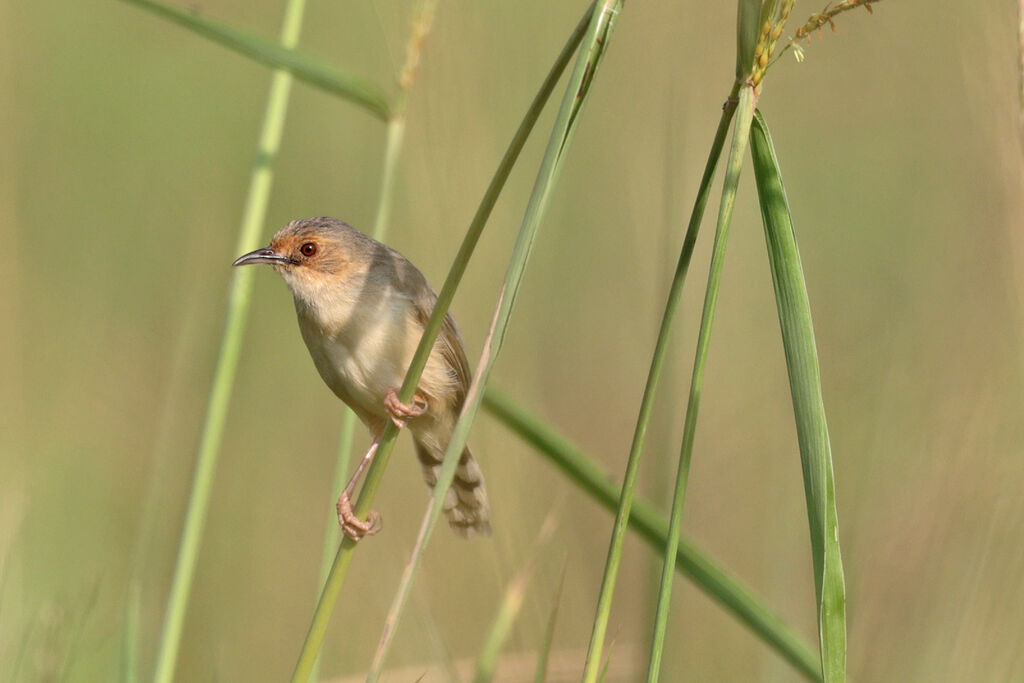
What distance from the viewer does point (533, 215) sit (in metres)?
1.51

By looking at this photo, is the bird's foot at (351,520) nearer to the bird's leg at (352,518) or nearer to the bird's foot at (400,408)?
the bird's leg at (352,518)

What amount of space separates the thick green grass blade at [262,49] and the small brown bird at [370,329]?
775mm

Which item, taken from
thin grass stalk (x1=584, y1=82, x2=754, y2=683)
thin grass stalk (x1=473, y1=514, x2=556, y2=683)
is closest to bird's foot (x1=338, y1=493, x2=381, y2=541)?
thin grass stalk (x1=473, y1=514, x2=556, y2=683)

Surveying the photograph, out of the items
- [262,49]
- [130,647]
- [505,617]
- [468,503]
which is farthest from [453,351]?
[130,647]

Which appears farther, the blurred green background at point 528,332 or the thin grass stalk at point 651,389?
the blurred green background at point 528,332

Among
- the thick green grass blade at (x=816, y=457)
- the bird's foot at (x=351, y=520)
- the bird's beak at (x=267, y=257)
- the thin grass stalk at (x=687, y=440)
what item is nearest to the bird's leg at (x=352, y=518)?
the bird's foot at (x=351, y=520)

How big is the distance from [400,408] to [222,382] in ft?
1.42

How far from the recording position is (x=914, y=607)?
300 cm

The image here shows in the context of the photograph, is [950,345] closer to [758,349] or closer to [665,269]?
[758,349]

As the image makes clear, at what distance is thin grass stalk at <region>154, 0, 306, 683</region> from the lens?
2201 mm

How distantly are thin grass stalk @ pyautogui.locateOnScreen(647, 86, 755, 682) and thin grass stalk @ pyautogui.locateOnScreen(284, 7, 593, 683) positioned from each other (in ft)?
0.82

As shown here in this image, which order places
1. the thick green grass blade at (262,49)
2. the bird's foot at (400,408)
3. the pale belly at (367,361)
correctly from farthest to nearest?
the pale belly at (367,361) → the thick green grass blade at (262,49) → the bird's foot at (400,408)

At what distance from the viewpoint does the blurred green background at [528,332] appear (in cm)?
280

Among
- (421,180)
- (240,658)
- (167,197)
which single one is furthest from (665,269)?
(167,197)
